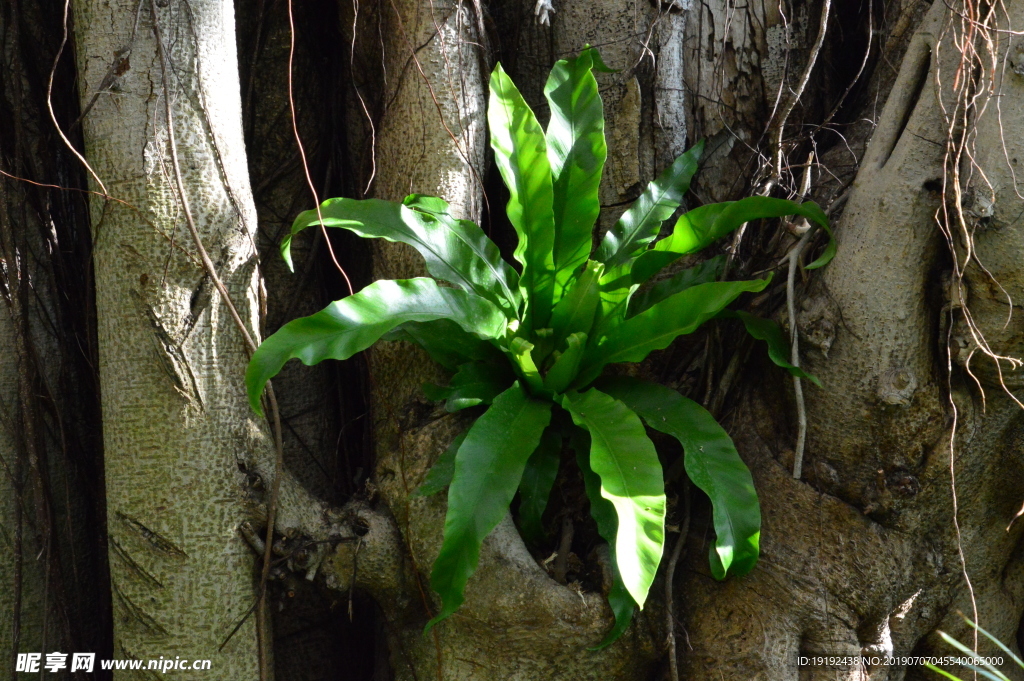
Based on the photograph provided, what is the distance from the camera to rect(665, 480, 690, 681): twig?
1.48 meters

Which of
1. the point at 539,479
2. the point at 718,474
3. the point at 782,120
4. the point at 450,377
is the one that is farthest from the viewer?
the point at 782,120

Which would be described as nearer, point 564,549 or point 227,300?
point 227,300

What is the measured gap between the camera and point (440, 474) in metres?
1.44

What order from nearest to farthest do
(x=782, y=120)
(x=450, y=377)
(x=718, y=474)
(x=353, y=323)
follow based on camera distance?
(x=353, y=323) → (x=718, y=474) → (x=450, y=377) → (x=782, y=120)

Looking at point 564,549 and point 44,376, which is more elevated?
point 44,376

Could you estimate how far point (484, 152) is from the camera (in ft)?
5.65

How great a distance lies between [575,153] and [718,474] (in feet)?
2.24

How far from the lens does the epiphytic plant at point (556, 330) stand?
1.21 metres

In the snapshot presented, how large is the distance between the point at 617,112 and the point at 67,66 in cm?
124

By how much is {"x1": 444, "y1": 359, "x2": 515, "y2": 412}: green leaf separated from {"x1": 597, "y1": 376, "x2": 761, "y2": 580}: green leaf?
0.87ft

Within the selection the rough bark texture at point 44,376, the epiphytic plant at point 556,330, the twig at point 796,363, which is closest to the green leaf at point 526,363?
the epiphytic plant at point 556,330

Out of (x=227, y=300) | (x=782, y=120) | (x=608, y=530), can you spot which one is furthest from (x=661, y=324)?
(x=227, y=300)

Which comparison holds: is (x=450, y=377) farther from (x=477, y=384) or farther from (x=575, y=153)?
(x=575, y=153)

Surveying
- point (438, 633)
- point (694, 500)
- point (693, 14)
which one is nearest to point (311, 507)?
point (438, 633)
